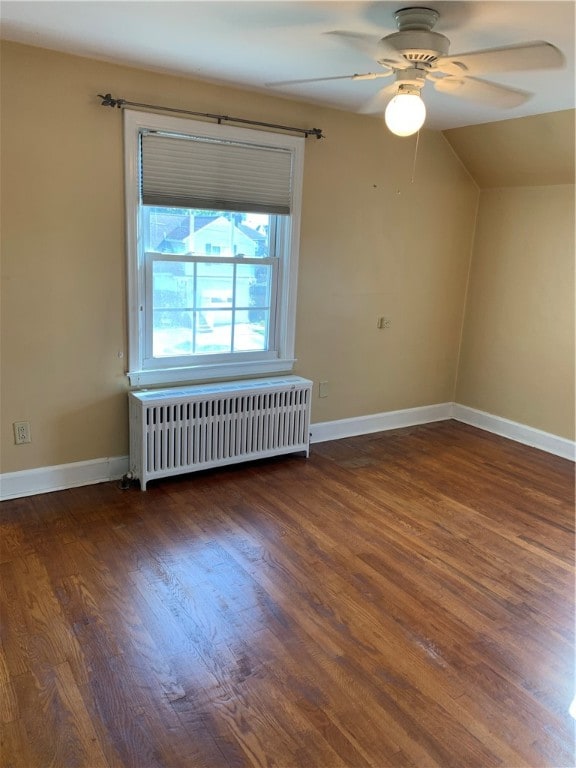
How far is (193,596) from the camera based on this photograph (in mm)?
2469

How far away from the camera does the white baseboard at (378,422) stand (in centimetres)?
443

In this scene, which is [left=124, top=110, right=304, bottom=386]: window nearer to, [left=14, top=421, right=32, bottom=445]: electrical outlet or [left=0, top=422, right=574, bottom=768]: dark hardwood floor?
[left=14, top=421, right=32, bottom=445]: electrical outlet

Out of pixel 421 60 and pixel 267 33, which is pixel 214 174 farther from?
pixel 421 60

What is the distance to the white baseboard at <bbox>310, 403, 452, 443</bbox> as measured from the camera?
4.43m

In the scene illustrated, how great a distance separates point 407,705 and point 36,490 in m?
2.36

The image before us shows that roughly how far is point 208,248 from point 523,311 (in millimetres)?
2613

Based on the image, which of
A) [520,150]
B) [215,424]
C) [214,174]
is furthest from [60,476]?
[520,150]

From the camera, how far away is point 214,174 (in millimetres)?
3480

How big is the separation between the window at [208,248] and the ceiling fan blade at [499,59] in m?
1.57

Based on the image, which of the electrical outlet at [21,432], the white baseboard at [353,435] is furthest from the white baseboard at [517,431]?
the electrical outlet at [21,432]

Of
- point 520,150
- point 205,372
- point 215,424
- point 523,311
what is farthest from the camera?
point 523,311

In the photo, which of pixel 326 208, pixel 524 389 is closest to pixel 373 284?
pixel 326 208

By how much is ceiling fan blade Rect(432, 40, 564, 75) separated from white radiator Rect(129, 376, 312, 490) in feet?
7.08

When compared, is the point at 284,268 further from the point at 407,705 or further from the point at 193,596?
the point at 407,705
